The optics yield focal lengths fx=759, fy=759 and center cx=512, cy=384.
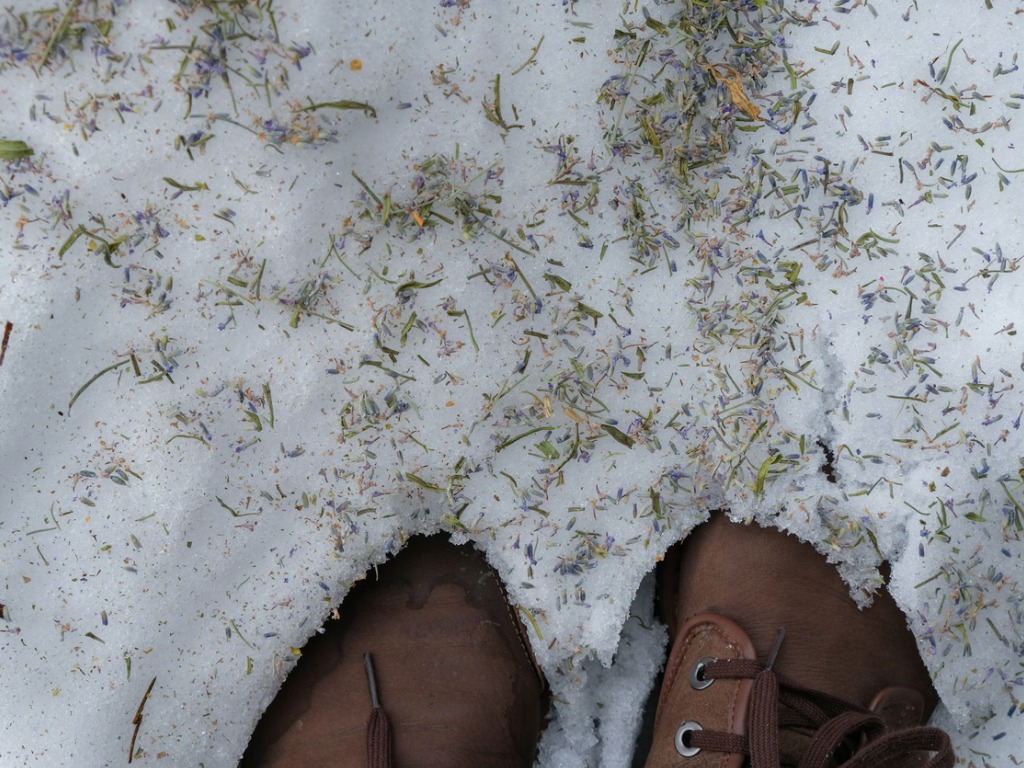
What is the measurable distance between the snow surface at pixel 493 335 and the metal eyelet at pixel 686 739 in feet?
0.72

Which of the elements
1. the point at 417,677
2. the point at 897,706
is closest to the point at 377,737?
the point at 417,677

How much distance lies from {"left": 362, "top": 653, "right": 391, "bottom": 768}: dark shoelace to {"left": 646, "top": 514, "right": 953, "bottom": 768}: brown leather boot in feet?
1.69

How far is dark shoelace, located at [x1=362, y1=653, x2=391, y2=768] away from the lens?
137 centimetres

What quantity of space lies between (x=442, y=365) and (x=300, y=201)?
37cm

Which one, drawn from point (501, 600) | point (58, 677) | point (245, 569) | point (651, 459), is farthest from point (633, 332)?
point (58, 677)

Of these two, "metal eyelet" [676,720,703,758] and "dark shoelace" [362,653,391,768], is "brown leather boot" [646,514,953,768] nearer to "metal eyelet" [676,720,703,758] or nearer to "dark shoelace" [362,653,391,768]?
"metal eyelet" [676,720,703,758]

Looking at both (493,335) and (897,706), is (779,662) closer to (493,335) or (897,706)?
(897,706)

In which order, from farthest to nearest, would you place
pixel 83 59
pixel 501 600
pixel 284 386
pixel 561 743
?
pixel 561 743, pixel 501 600, pixel 284 386, pixel 83 59

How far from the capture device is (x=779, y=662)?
4.69ft

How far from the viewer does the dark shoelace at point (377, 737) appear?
1.37 metres

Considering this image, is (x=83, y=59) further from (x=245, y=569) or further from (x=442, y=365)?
(x=245, y=569)

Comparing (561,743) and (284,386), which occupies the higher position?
Result: (284,386)

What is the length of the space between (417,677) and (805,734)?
74cm

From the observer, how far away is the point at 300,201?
1.29 m
